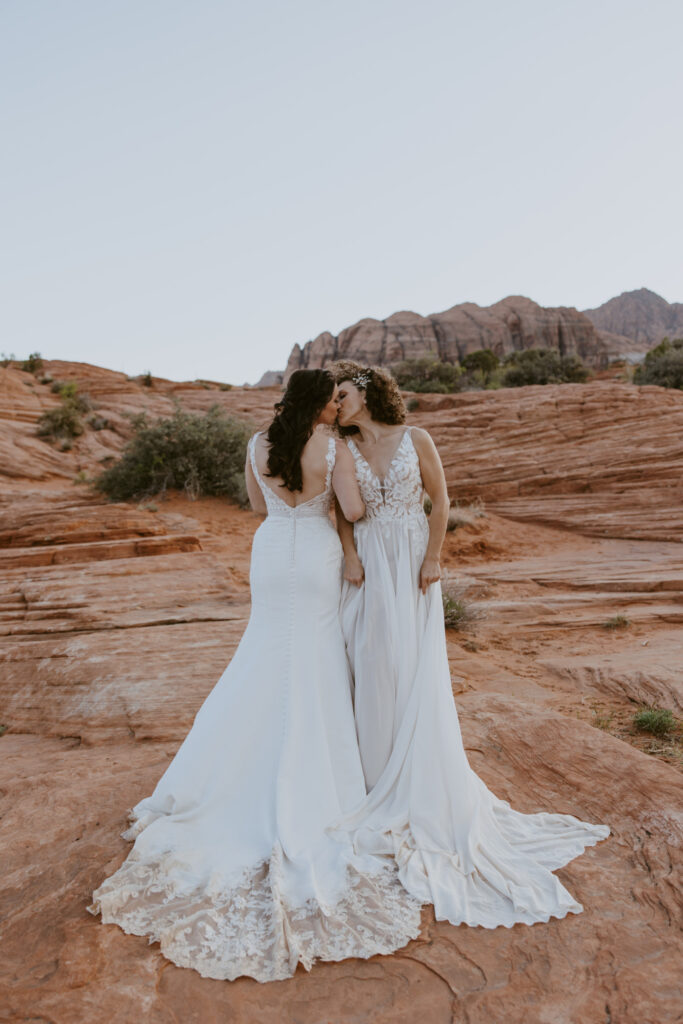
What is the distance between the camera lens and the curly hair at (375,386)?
3582 millimetres

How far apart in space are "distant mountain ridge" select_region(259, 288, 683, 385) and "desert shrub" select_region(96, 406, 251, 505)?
45.5 m

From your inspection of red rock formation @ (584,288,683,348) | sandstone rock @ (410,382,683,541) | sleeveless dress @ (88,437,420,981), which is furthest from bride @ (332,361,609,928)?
red rock formation @ (584,288,683,348)

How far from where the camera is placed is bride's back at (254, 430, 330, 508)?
3424mm

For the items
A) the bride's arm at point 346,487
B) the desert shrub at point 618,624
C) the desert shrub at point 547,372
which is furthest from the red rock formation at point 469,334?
the bride's arm at point 346,487

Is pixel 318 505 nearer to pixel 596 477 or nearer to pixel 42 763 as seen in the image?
pixel 42 763

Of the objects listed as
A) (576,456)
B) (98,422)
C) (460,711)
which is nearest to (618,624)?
(460,711)

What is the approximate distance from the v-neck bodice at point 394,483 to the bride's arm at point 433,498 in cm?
4

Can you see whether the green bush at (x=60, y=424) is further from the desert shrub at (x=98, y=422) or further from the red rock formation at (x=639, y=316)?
the red rock formation at (x=639, y=316)

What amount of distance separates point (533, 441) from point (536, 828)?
13278mm

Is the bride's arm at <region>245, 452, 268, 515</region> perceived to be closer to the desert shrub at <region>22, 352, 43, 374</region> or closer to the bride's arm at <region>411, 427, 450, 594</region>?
the bride's arm at <region>411, 427, 450, 594</region>

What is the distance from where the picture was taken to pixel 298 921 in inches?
103

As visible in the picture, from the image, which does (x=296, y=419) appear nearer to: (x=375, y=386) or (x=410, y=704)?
(x=375, y=386)

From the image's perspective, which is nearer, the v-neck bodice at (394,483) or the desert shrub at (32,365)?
the v-neck bodice at (394,483)

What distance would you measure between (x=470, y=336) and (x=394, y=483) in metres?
64.2
